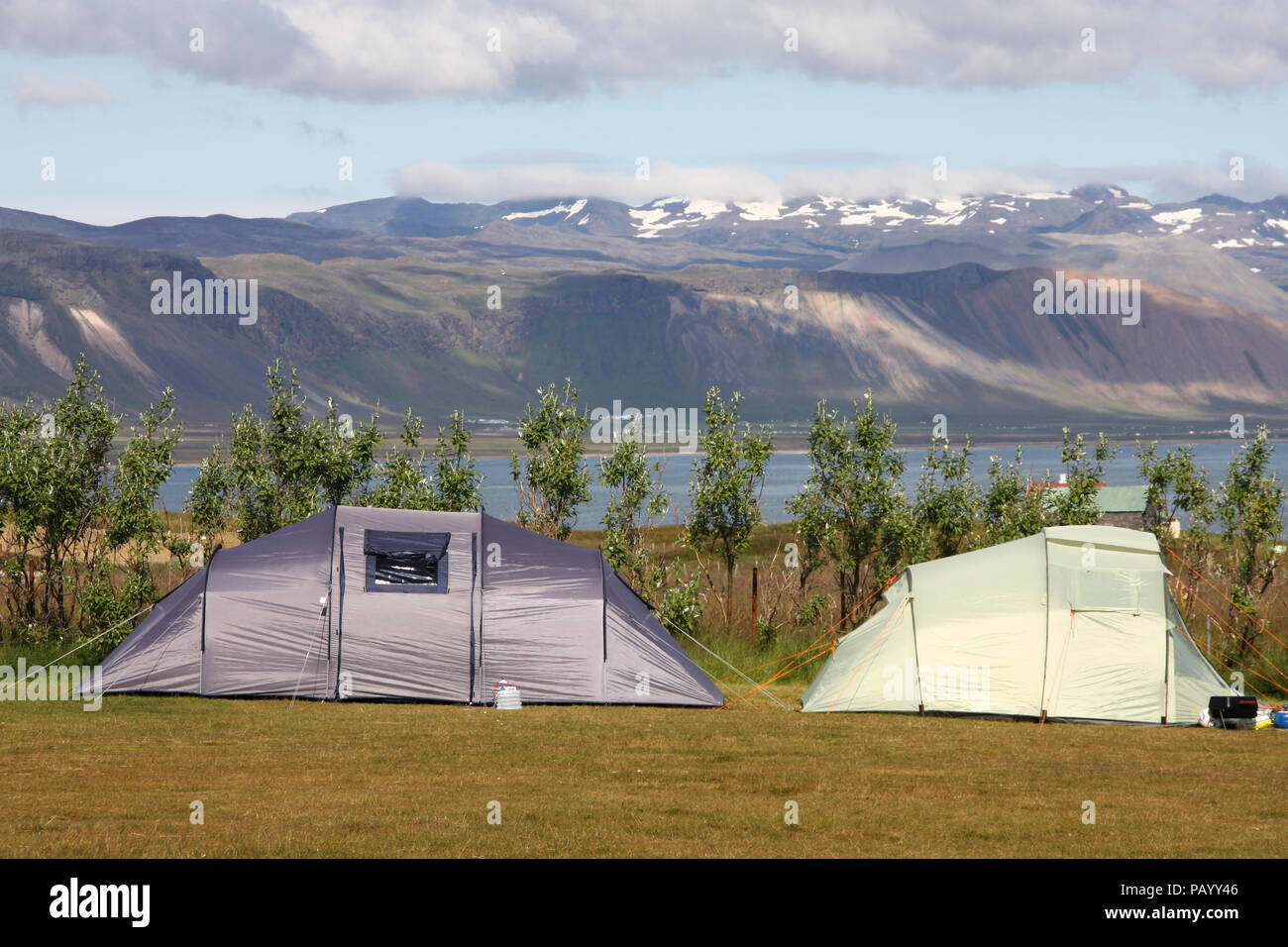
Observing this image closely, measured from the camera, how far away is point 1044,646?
65.1ft

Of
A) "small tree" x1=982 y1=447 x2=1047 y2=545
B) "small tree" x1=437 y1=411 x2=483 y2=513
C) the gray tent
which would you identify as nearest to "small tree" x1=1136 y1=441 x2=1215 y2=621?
"small tree" x1=982 y1=447 x2=1047 y2=545

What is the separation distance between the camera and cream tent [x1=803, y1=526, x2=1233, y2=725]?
1953cm

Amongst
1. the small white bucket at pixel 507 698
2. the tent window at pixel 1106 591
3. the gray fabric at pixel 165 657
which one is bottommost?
the small white bucket at pixel 507 698

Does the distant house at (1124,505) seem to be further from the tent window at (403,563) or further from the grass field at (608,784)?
the tent window at (403,563)

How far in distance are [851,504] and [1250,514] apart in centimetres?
744

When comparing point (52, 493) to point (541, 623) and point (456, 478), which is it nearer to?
point (456, 478)

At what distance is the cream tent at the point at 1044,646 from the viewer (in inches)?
769

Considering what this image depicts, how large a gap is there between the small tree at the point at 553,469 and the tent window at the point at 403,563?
6.62 meters

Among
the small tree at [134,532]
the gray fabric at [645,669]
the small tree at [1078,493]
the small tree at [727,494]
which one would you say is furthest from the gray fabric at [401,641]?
the small tree at [1078,493]

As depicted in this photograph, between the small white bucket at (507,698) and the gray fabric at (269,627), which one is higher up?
the gray fabric at (269,627)

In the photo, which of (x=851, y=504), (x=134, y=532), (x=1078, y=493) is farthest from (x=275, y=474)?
(x=1078, y=493)
